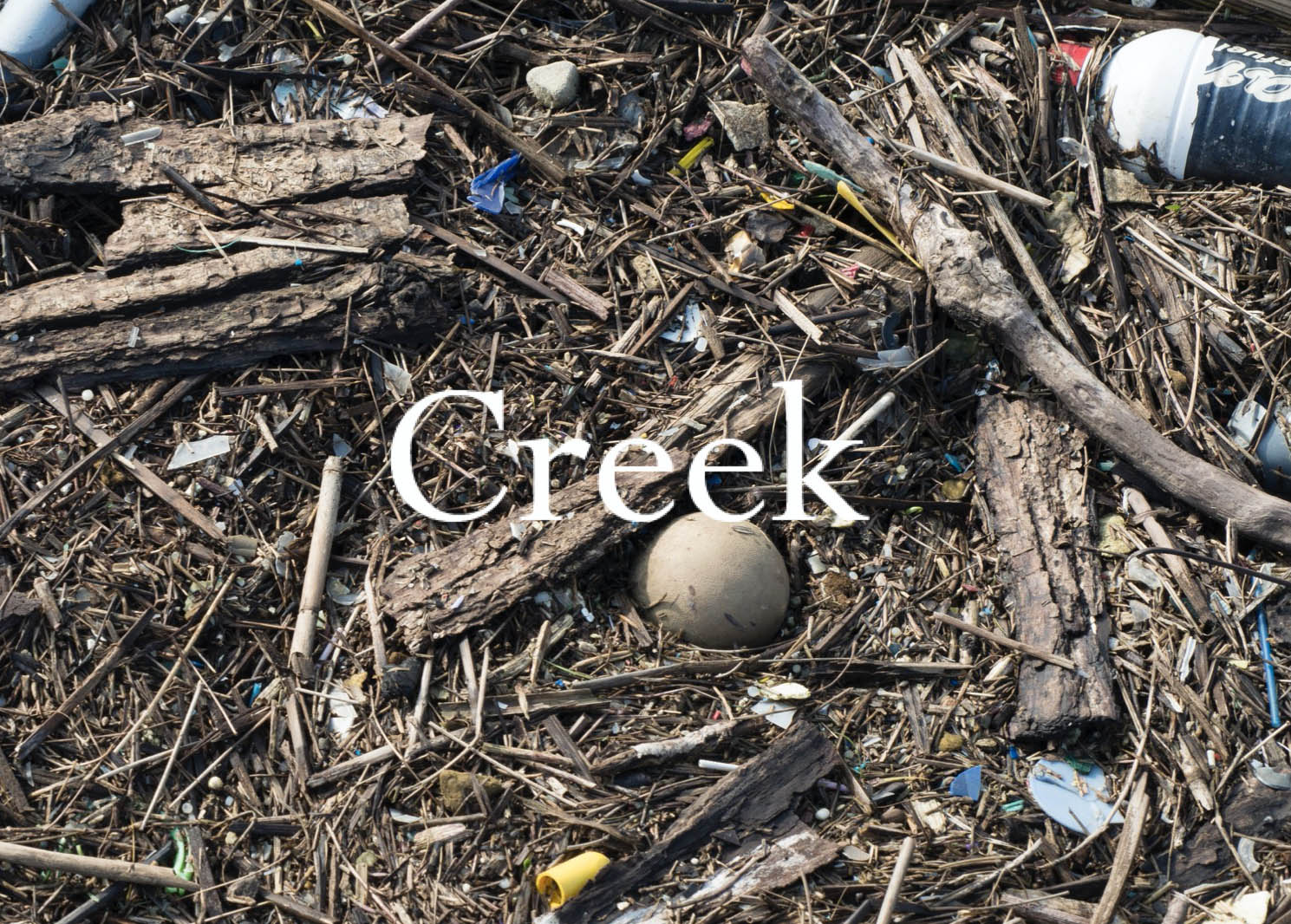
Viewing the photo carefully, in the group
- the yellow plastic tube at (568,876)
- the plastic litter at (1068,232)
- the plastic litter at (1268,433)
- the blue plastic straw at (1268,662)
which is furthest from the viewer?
the plastic litter at (1068,232)

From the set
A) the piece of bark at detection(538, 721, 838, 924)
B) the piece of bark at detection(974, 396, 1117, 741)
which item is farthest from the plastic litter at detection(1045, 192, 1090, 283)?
the piece of bark at detection(538, 721, 838, 924)

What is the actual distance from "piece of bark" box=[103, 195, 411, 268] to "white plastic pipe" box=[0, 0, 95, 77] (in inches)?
29.8

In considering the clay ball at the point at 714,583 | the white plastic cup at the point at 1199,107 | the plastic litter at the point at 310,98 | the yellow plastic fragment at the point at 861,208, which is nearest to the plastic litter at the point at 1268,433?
the white plastic cup at the point at 1199,107

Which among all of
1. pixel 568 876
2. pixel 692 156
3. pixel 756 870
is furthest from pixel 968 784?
pixel 692 156

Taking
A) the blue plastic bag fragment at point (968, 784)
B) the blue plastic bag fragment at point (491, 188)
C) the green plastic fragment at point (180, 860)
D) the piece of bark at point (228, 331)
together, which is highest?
the blue plastic bag fragment at point (491, 188)

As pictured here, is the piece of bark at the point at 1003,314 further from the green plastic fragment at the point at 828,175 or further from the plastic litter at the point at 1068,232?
the plastic litter at the point at 1068,232

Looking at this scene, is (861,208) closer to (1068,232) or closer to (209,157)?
(1068,232)

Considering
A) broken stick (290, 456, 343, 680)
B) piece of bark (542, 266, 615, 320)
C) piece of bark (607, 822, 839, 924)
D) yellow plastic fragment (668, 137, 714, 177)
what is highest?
yellow plastic fragment (668, 137, 714, 177)

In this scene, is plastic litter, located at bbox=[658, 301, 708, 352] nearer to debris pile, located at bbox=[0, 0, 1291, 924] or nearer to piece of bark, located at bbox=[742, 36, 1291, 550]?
debris pile, located at bbox=[0, 0, 1291, 924]

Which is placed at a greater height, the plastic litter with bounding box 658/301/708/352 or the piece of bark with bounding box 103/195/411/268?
the piece of bark with bounding box 103/195/411/268

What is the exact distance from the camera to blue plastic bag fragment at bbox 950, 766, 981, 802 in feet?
9.80

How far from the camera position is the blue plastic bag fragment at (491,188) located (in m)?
3.55

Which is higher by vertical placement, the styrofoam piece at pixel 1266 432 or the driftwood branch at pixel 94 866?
the styrofoam piece at pixel 1266 432

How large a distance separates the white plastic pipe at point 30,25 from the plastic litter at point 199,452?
155cm
